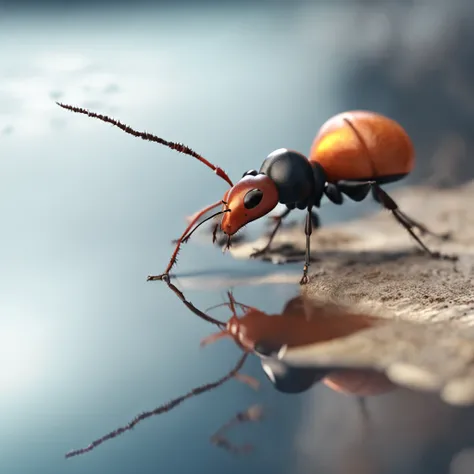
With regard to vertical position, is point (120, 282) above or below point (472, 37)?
below

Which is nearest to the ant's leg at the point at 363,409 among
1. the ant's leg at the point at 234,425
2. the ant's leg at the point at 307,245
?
the ant's leg at the point at 234,425

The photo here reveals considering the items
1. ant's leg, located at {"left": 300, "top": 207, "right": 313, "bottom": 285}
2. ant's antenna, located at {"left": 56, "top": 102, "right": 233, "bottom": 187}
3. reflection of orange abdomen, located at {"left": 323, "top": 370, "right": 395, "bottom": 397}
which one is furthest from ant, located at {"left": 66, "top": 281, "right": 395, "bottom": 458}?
ant's antenna, located at {"left": 56, "top": 102, "right": 233, "bottom": 187}

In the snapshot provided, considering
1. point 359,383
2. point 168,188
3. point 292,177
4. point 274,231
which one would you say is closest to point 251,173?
point 292,177

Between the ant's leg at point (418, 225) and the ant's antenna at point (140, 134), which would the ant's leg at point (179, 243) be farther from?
the ant's leg at point (418, 225)

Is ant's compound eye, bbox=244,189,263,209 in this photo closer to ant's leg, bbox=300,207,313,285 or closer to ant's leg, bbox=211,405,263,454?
ant's leg, bbox=300,207,313,285

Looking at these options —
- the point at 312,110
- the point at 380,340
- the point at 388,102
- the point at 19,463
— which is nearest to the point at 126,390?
the point at 19,463

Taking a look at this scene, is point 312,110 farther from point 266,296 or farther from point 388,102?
point 266,296

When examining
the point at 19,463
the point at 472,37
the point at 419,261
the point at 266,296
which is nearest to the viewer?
the point at 19,463

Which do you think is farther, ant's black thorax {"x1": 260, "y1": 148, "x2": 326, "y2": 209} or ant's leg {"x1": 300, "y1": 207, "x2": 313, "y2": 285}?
ant's black thorax {"x1": 260, "y1": 148, "x2": 326, "y2": 209}
